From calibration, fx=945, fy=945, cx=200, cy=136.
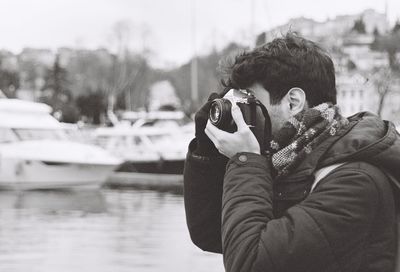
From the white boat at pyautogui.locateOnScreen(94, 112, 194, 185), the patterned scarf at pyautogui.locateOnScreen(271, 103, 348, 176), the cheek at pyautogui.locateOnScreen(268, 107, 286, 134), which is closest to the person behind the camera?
the patterned scarf at pyautogui.locateOnScreen(271, 103, 348, 176)

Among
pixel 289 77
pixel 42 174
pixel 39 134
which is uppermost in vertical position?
pixel 289 77

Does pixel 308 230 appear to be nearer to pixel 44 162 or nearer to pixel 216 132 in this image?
pixel 216 132

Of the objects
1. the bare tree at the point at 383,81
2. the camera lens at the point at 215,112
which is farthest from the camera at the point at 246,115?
the bare tree at the point at 383,81

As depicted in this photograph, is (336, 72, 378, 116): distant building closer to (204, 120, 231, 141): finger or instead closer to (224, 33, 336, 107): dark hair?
(224, 33, 336, 107): dark hair

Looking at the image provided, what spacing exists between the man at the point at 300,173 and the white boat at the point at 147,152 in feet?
78.0

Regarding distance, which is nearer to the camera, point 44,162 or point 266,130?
point 266,130

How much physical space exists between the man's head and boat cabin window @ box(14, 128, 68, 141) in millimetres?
22342

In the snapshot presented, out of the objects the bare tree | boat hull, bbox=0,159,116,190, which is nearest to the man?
the bare tree

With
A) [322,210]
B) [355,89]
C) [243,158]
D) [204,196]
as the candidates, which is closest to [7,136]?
[355,89]

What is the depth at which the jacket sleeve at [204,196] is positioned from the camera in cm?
257

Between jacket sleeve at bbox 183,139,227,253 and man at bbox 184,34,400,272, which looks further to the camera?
jacket sleeve at bbox 183,139,227,253

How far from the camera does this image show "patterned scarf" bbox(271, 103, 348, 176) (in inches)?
90.1

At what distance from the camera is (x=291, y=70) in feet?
7.82

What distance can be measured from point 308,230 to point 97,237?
1041 cm
